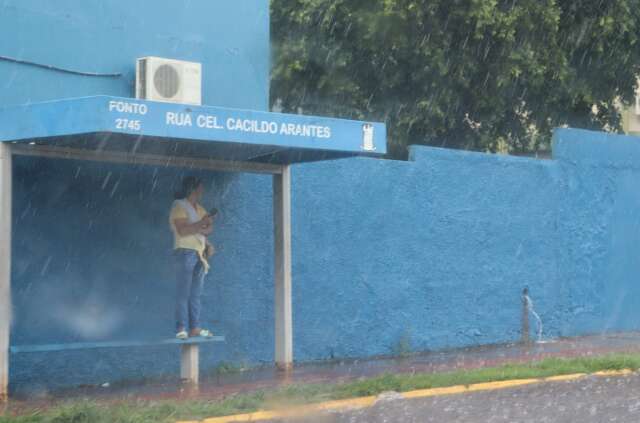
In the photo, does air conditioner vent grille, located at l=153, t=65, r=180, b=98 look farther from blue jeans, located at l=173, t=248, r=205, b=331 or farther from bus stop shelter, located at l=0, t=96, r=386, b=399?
blue jeans, located at l=173, t=248, r=205, b=331

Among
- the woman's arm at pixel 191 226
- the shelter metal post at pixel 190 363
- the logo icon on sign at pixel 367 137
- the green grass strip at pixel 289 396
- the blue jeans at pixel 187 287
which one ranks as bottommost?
the green grass strip at pixel 289 396

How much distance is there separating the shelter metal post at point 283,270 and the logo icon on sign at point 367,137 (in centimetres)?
110

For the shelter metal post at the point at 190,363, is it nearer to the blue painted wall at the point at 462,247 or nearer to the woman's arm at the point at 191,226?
the woman's arm at the point at 191,226

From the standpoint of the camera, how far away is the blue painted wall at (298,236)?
31.7ft

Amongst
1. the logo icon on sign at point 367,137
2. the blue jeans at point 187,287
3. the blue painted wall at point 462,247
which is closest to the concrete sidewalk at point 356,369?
the blue painted wall at point 462,247

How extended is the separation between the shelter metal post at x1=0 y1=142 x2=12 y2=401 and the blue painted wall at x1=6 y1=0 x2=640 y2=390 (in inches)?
27.2

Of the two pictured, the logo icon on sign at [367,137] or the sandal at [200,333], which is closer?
the sandal at [200,333]

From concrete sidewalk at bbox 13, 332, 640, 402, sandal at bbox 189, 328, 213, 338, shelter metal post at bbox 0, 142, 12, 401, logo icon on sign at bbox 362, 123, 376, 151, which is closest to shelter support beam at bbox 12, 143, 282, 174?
shelter metal post at bbox 0, 142, 12, 401

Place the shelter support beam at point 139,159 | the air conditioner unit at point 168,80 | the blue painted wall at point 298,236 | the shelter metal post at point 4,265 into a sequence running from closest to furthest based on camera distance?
the shelter metal post at point 4,265
the shelter support beam at point 139,159
the blue painted wall at point 298,236
the air conditioner unit at point 168,80

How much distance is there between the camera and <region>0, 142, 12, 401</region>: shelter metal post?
27.9 ft

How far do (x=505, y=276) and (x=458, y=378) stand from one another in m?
4.12

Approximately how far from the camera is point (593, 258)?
48.2 ft

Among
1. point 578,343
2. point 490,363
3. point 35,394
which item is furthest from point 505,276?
point 35,394

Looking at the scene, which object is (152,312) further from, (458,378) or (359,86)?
(359,86)
